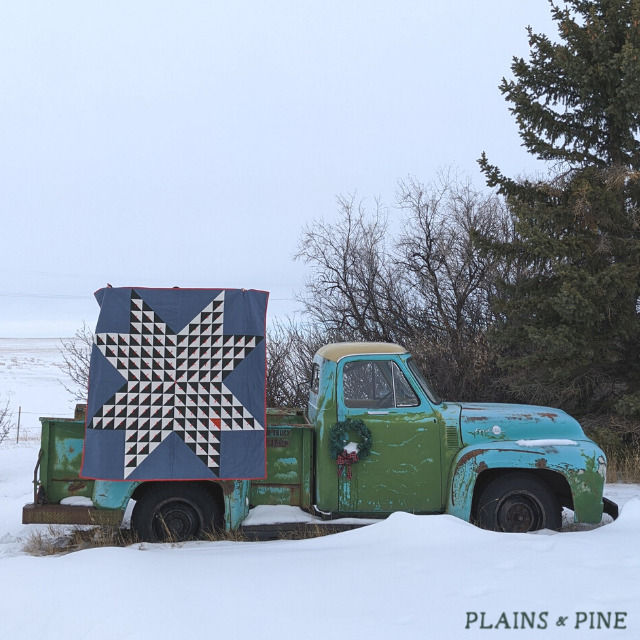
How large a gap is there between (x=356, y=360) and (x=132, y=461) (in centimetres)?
239

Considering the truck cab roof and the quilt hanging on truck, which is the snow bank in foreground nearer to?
the quilt hanging on truck

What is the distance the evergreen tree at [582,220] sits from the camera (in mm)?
10594

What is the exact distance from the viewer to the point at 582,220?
11.2 meters

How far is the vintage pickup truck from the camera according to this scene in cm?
579

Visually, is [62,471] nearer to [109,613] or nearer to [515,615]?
→ [109,613]

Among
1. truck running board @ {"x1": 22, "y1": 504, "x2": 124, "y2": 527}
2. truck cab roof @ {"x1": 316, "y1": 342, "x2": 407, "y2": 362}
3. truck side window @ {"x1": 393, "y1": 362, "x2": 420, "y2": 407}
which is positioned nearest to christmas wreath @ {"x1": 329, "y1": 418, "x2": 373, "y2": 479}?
truck side window @ {"x1": 393, "y1": 362, "x2": 420, "y2": 407}

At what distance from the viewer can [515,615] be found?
12.3 ft

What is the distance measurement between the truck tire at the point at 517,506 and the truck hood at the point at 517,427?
41 centimetres

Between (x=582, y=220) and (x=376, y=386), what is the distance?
7086 mm

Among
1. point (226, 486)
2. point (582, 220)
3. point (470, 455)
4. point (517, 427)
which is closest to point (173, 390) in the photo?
point (226, 486)

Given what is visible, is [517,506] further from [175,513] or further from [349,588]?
[175,513]

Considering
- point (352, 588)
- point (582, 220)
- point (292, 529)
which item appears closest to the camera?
point (352, 588)

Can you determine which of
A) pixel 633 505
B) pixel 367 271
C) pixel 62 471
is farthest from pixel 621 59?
pixel 62 471

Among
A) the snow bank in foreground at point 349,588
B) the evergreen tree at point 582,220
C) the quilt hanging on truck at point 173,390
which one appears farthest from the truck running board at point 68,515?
the evergreen tree at point 582,220
